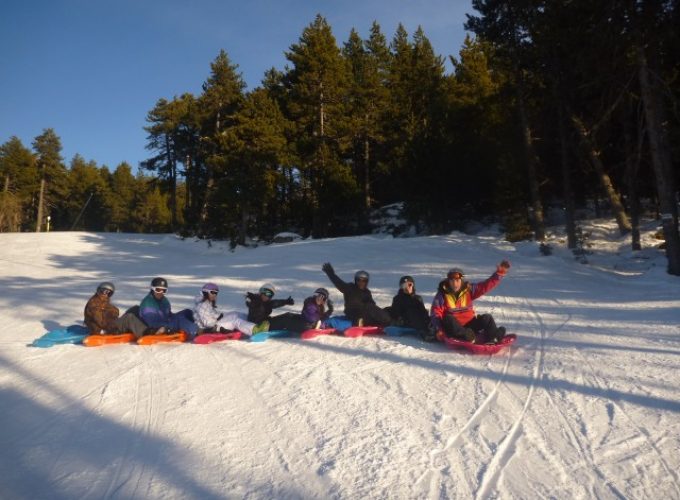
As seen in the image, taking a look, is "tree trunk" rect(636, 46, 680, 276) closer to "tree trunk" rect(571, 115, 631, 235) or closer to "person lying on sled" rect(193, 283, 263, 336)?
"tree trunk" rect(571, 115, 631, 235)

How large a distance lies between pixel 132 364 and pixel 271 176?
19.5 meters

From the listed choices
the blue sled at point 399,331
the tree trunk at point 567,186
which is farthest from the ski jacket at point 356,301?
the tree trunk at point 567,186

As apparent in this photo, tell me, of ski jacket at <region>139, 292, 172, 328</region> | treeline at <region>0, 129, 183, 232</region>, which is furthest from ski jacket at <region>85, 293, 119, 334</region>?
treeline at <region>0, 129, 183, 232</region>

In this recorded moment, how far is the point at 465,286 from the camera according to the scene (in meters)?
7.23

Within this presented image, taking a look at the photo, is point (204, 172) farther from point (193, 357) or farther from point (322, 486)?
point (322, 486)

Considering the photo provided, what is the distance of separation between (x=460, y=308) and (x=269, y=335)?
329 cm

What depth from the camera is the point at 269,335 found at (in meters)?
8.12

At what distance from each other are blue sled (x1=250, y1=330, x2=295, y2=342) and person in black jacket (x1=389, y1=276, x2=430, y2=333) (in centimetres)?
191

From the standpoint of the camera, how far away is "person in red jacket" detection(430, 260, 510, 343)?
6820 millimetres

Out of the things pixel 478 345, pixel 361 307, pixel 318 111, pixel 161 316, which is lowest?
pixel 478 345

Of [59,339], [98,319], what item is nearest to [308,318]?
[98,319]

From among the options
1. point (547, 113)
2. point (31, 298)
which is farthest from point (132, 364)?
point (547, 113)

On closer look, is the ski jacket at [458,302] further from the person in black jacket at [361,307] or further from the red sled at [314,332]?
the red sled at [314,332]

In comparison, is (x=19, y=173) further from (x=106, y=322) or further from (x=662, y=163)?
(x=662, y=163)
